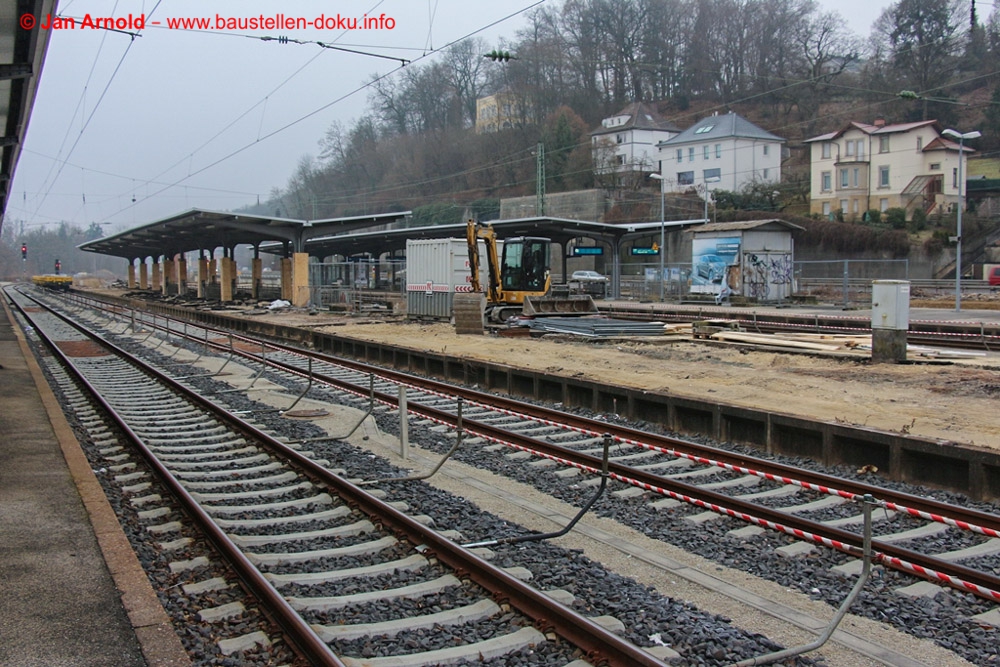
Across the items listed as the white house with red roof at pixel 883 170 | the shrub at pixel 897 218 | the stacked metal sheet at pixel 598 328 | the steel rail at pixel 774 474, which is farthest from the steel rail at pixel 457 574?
the white house with red roof at pixel 883 170

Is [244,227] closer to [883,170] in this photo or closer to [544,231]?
[544,231]

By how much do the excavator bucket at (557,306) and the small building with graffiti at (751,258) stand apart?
415 inches

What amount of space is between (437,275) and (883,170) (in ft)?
159

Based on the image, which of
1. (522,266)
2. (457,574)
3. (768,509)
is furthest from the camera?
(522,266)

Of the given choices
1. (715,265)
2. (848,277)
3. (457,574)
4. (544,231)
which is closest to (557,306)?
(715,265)

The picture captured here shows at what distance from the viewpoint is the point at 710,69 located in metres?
101

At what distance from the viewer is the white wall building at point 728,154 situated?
262 feet

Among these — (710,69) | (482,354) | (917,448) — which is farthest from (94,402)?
(710,69)

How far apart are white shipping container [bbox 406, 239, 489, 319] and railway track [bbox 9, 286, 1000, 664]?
18760mm

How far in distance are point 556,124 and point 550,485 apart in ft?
271

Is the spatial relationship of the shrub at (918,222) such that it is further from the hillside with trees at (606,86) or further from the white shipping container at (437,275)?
the white shipping container at (437,275)

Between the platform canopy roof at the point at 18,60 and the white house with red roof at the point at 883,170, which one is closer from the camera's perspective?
the platform canopy roof at the point at 18,60

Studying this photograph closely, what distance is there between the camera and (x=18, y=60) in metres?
11.2

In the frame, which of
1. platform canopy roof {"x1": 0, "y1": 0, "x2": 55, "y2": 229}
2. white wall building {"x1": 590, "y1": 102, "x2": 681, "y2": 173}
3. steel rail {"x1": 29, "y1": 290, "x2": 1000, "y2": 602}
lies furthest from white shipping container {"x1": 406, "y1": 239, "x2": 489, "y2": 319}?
white wall building {"x1": 590, "y1": 102, "x2": 681, "y2": 173}
